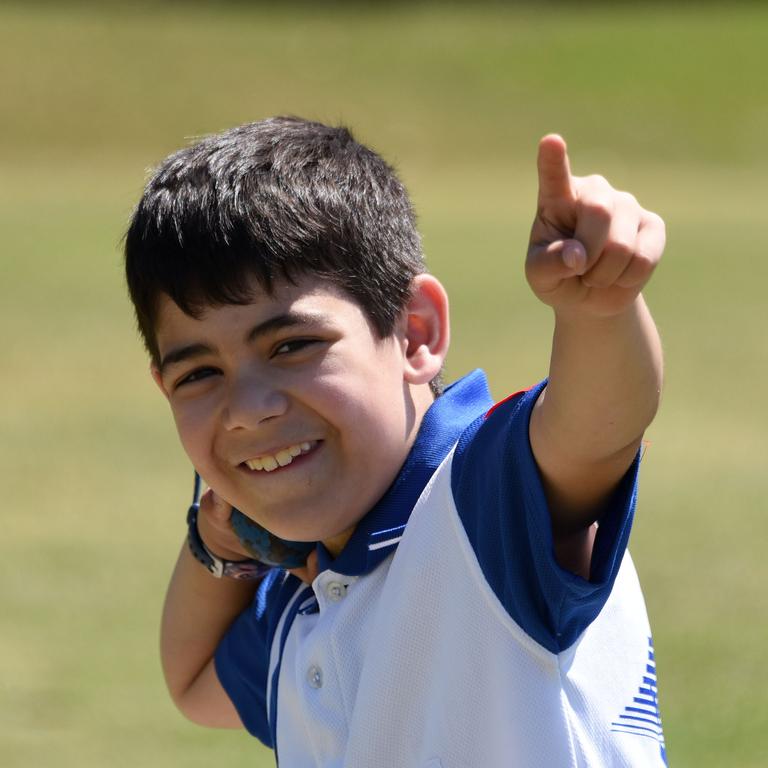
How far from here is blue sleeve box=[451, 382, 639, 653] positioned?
1753 millimetres

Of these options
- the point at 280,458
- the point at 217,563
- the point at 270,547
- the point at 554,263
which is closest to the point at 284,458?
the point at 280,458

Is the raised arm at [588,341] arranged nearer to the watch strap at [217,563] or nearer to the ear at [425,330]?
the ear at [425,330]

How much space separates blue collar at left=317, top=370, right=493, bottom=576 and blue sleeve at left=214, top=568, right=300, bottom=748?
44 centimetres

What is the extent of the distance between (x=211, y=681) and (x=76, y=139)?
25232 mm

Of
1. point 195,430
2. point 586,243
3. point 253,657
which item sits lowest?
point 253,657

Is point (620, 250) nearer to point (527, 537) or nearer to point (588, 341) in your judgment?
point (588, 341)

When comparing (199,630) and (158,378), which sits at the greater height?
(158,378)

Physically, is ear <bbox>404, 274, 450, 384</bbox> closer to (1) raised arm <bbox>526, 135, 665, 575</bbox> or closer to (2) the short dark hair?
(2) the short dark hair

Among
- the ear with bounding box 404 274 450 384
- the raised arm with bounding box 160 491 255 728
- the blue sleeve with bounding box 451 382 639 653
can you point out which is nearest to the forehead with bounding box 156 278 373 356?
the ear with bounding box 404 274 450 384

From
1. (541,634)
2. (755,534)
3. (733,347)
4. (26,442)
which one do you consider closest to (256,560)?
(541,634)

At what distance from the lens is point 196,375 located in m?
2.16

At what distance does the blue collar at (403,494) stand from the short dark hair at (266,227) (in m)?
0.16

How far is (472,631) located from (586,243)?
1.83 feet

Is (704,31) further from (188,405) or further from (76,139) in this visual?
(188,405)
